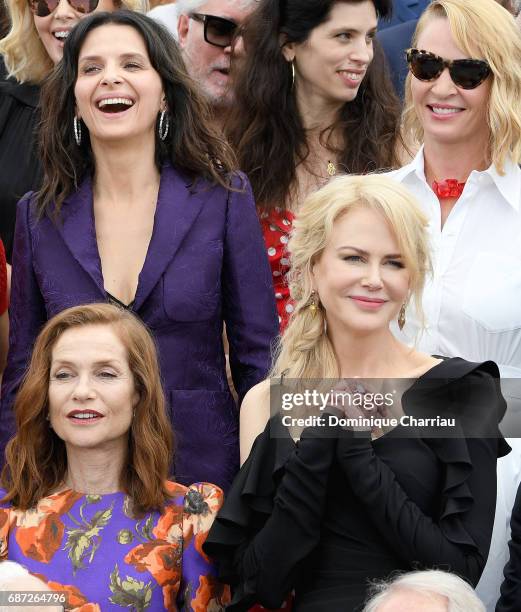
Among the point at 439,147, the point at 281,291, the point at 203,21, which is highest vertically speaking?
the point at 203,21

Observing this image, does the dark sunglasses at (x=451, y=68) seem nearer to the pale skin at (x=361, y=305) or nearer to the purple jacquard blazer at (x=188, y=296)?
the purple jacquard blazer at (x=188, y=296)

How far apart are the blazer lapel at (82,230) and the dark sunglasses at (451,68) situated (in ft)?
3.99

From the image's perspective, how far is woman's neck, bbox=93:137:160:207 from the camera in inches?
214

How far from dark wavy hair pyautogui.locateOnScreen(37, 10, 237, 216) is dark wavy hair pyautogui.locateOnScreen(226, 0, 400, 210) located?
50 centimetres

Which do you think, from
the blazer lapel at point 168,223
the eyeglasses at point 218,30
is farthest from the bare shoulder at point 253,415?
the eyeglasses at point 218,30

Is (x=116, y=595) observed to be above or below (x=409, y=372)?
below

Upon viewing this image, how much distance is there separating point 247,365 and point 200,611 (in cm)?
97

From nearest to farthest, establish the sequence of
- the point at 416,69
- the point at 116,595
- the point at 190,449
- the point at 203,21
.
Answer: the point at 116,595
the point at 190,449
the point at 416,69
the point at 203,21

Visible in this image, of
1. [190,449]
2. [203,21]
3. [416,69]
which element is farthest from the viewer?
[203,21]

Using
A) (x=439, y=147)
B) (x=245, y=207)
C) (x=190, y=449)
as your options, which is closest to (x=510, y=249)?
(x=439, y=147)

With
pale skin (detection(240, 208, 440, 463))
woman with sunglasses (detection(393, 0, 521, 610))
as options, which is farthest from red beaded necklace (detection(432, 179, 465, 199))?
pale skin (detection(240, 208, 440, 463))

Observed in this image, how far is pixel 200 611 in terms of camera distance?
15.1 feet

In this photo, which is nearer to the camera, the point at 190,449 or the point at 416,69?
the point at 190,449

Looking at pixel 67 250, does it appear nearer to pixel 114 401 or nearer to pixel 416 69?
pixel 114 401
